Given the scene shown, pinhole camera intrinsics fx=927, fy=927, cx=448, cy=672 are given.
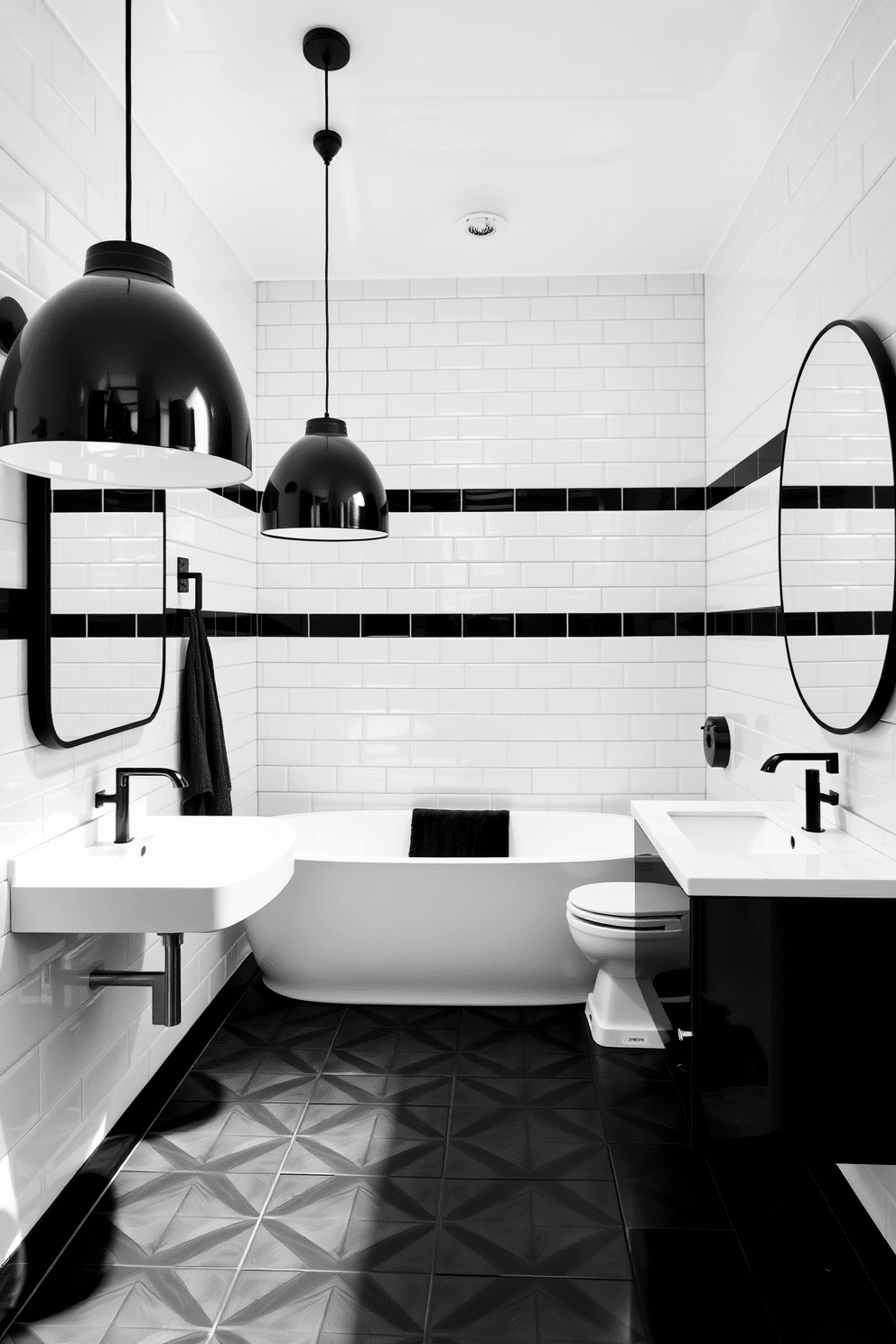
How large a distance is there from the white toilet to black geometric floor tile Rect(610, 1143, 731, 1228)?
36cm

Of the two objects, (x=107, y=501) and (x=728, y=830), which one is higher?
(x=107, y=501)

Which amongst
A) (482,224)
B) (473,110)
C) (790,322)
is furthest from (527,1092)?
(482,224)

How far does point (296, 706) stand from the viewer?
4523 mm

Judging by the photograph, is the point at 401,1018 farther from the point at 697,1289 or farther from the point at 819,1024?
the point at 819,1024

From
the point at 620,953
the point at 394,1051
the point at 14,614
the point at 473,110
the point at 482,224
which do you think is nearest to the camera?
the point at 14,614

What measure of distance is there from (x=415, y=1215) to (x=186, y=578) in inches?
87.4

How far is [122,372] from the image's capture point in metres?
1.43

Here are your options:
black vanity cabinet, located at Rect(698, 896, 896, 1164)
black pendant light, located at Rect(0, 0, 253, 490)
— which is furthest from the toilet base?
black pendant light, located at Rect(0, 0, 253, 490)

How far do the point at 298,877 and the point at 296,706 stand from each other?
1.16 meters

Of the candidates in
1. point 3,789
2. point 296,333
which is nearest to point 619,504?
point 296,333

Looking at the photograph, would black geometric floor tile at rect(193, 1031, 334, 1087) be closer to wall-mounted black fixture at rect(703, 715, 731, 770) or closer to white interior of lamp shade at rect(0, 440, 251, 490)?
wall-mounted black fixture at rect(703, 715, 731, 770)

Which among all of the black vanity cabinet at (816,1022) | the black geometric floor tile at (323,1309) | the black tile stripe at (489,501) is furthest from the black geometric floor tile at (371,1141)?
the black tile stripe at (489,501)

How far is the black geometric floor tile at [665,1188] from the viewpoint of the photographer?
2.41 m

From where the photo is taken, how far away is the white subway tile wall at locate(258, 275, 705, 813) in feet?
14.5
